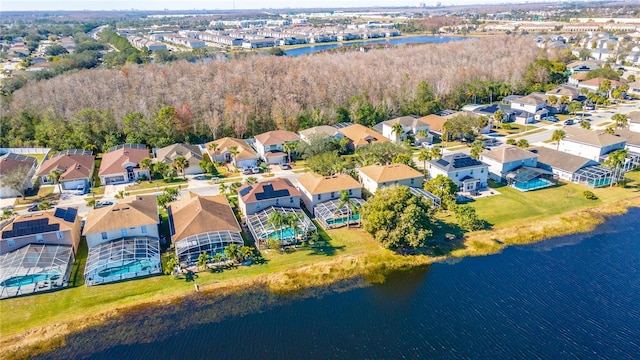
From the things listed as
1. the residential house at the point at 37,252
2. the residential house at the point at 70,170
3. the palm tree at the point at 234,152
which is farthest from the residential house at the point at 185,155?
the residential house at the point at 37,252

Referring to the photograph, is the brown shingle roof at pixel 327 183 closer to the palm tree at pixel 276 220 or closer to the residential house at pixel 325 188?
the residential house at pixel 325 188

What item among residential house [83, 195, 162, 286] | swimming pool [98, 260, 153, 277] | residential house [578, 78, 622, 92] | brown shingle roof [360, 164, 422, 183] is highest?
residential house [578, 78, 622, 92]

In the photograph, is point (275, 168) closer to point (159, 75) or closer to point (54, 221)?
point (54, 221)

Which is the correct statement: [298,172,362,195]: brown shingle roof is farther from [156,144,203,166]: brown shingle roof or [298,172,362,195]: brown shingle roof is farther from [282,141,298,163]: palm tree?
[156,144,203,166]: brown shingle roof

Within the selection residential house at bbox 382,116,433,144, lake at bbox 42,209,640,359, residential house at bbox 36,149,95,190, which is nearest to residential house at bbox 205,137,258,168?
residential house at bbox 36,149,95,190

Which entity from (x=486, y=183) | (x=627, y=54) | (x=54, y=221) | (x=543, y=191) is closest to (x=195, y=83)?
(x=54, y=221)

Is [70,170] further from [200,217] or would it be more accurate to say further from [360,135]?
[360,135]
